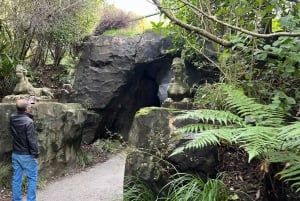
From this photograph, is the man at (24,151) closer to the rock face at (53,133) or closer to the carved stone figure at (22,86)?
the rock face at (53,133)

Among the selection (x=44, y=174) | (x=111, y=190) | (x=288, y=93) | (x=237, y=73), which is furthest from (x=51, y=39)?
(x=288, y=93)

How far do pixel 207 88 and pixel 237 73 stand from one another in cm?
47

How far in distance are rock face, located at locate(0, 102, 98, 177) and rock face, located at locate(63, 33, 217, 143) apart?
2.18 m

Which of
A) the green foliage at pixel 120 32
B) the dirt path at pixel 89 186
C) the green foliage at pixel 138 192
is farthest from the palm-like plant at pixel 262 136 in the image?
the green foliage at pixel 120 32

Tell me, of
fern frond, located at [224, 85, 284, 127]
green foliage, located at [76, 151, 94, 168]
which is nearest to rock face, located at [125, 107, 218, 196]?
fern frond, located at [224, 85, 284, 127]

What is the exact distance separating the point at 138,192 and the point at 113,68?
7274mm

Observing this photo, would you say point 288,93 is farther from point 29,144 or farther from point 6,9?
point 6,9

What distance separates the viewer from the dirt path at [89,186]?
6.52 metres

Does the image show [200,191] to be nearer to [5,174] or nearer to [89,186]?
[89,186]

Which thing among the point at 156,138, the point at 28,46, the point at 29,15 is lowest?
the point at 156,138

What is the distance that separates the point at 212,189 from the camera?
10.8ft

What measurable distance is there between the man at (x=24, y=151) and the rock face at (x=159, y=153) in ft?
5.53

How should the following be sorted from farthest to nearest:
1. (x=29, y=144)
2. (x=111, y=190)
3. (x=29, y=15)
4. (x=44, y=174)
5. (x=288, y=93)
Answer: (x=29, y=15)
(x=44, y=174)
(x=111, y=190)
(x=29, y=144)
(x=288, y=93)

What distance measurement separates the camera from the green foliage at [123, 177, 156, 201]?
4129mm
